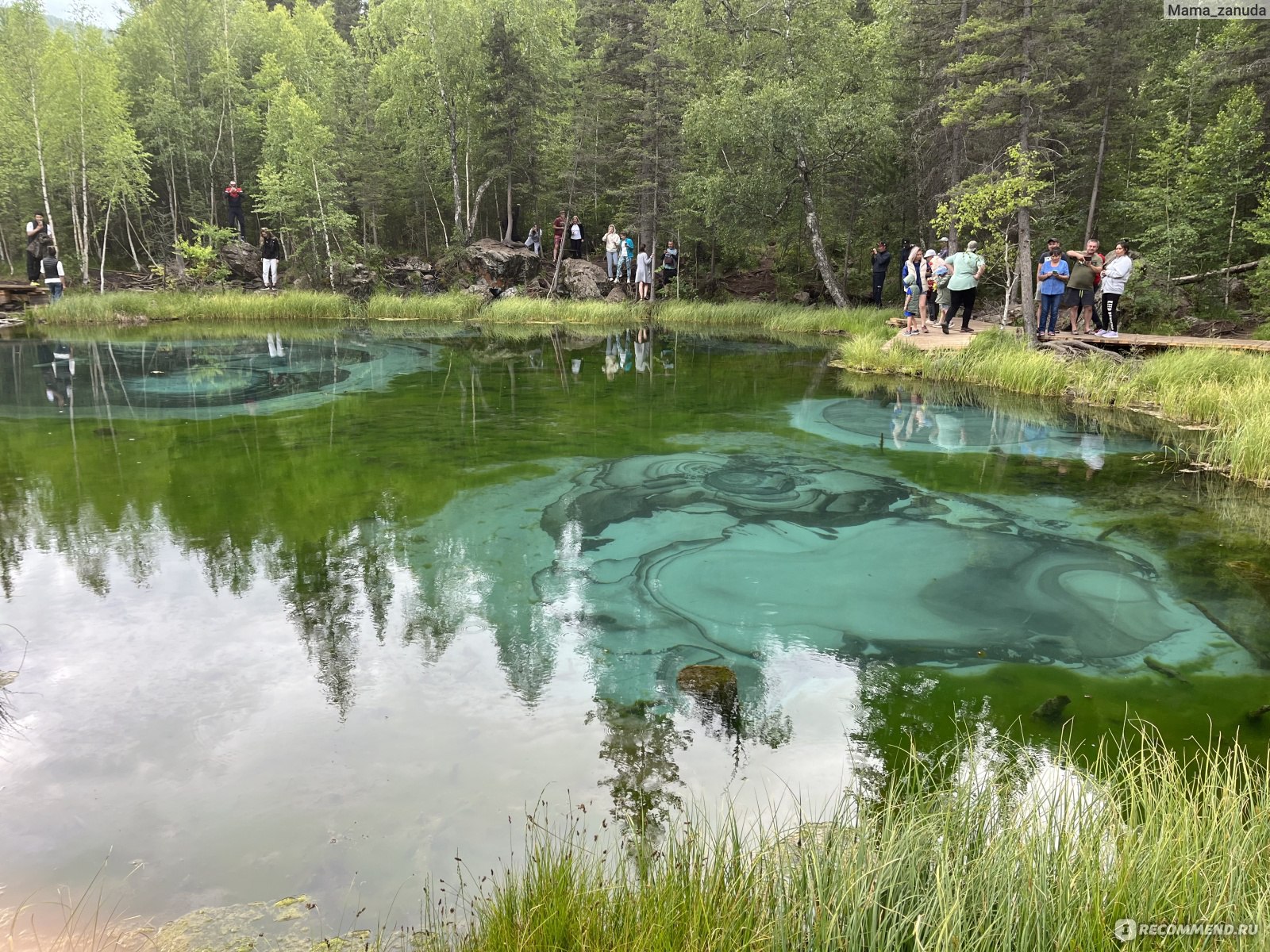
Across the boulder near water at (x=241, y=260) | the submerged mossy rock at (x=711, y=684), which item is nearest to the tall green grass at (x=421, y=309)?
the boulder near water at (x=241, y=260)

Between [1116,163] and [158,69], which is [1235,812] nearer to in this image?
[1116,163]

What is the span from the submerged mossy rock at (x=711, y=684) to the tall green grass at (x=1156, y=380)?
6257 millimetres

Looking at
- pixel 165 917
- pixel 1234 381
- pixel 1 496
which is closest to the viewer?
pixel 165 917

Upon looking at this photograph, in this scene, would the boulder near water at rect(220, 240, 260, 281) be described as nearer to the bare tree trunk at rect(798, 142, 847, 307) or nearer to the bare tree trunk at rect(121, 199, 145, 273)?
the bare tree trunk at rect(121, 199, 145, 273)

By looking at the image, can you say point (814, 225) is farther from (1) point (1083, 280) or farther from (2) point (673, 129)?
(1) point (1083, 280)

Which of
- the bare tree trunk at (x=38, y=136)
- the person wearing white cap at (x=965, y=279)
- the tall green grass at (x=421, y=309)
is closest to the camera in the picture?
the person wearing white cap at (x=965, y=279)

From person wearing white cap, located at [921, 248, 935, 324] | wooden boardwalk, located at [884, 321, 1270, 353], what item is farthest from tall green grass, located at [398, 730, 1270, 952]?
person wearing white cap, located at [921, 248, 935, 324]

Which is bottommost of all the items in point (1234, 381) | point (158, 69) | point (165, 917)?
point (165, 917)

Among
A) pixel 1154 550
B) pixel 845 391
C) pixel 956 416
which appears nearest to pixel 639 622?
pixel 1154 550

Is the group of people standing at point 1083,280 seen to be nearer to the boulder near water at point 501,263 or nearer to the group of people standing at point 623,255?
the group of people standing at point 623,255

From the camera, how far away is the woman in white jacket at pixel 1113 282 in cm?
1249

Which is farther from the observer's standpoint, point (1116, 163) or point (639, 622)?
point (1116, 163)

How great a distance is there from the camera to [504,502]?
6.96 meters

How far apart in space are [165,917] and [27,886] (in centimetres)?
53
